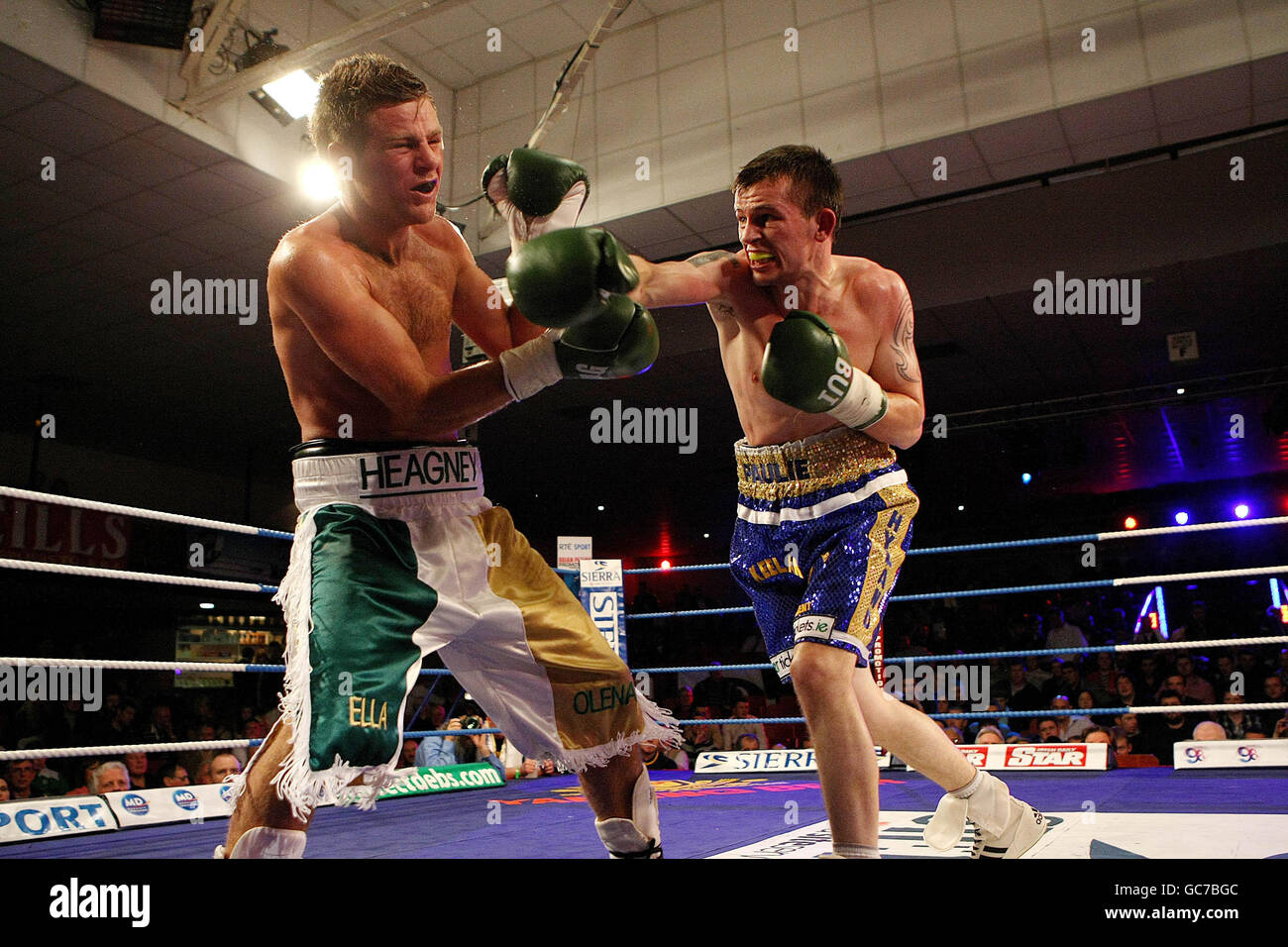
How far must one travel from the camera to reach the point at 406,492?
148 centimetres

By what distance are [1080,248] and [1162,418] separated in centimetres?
415

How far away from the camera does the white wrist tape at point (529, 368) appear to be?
137 cm

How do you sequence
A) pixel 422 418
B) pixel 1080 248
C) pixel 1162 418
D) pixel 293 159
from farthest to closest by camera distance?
1. pixel 1162 418
2. pixel 1080 248
3. pixel 293 159
4. pixel 422 418

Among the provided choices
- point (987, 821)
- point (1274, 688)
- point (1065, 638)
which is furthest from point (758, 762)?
point (1065, 638)

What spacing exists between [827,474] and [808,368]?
1.03ft

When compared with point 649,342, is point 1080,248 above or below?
above

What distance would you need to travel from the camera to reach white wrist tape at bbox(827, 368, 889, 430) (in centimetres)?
158

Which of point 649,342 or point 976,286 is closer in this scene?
point 649,342

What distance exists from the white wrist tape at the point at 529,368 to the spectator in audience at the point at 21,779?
14.6 feet

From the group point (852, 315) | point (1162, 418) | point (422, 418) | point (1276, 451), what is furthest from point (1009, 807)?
point (1276, 451)

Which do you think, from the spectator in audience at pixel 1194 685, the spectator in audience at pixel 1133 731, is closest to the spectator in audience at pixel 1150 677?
the spectator in audience at pixel 1194 685

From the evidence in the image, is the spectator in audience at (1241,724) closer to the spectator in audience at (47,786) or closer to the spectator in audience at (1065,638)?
the spectator in audience at (1065,638)

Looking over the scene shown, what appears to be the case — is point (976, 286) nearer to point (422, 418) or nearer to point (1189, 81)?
point (1189, 81)
